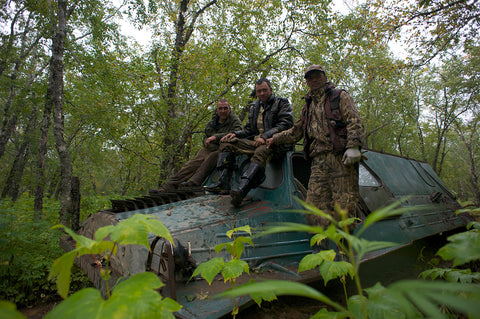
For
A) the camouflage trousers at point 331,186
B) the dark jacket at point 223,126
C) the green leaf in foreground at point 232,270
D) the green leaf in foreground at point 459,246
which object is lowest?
the green leaf in foreground at point 232,270

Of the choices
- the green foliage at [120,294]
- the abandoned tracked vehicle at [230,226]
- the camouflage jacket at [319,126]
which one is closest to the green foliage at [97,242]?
the green foliage at [120,294]

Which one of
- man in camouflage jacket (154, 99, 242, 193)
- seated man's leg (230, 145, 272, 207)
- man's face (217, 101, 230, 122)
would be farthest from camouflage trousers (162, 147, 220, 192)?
seated man's leg (230, 145, 272, 207)

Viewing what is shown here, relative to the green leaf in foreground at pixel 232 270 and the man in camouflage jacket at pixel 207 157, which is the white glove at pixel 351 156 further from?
the man in camouflage jacket at pixel 207 157

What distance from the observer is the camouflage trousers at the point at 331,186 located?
9.92ft

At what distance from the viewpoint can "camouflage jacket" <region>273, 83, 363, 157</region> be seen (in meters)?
3.05

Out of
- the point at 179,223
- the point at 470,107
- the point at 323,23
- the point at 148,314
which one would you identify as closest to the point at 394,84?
the point at 470,107

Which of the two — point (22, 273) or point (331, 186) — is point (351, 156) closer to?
point (331, 186)

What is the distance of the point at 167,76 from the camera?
336 inches

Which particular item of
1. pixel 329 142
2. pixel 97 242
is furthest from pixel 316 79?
pixel 97 242

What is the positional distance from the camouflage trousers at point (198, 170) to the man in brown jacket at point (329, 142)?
1.21m

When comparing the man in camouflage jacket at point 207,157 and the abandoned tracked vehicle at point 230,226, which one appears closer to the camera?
the abandoned tracked vehicle at point 230,226

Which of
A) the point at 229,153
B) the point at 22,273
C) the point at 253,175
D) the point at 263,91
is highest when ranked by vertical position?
the point at 263,91

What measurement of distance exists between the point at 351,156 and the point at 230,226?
4.76 ft

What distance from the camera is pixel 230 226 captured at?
2.68 meters
